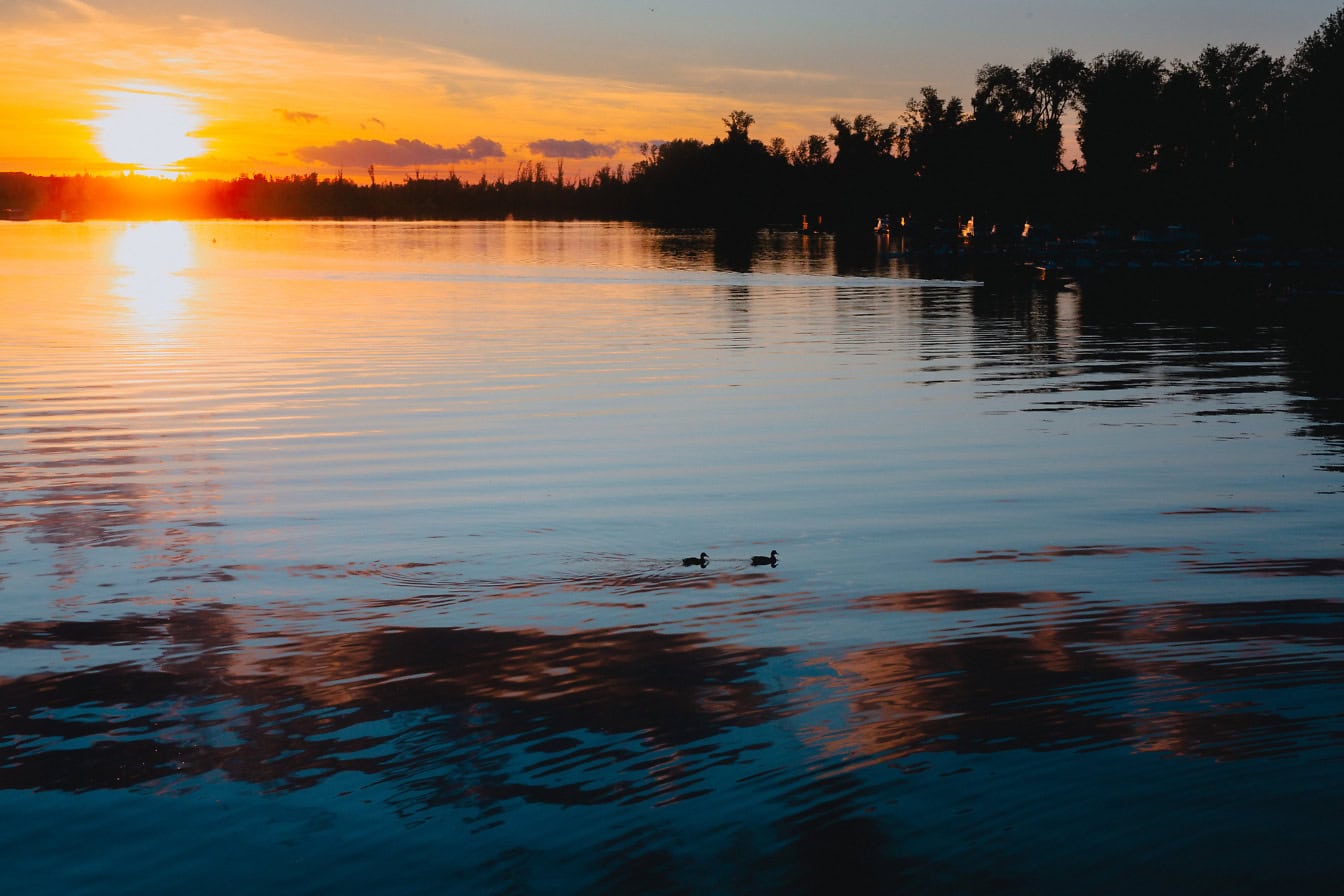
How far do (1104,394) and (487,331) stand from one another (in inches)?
1056

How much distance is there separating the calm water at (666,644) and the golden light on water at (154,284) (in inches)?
1053

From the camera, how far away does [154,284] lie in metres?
84.4

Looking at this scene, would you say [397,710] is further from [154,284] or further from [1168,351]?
[154,284]

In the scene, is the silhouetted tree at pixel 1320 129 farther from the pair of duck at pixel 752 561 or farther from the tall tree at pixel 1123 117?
the pair of duck at pixel 752 561

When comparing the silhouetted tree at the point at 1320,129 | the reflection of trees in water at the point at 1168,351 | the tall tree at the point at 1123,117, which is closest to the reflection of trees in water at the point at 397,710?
the reflection of trees in water at the point at 1168,351

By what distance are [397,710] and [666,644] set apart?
301 cm

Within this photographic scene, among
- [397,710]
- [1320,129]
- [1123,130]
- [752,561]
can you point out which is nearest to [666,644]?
[397,710]

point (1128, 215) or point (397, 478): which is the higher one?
point (1128, 215)

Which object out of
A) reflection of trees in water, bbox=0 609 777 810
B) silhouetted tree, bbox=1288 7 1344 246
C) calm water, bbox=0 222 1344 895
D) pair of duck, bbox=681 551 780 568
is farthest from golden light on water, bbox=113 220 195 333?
silhouetted tree, bbox=1288 7 1344 246

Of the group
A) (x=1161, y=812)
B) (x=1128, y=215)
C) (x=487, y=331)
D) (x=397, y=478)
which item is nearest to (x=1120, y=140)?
(x=1128, y=215)

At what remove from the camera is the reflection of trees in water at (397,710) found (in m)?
10.2

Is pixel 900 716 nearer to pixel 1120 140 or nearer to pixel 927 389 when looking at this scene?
pixel 927 389

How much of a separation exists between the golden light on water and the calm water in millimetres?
26740

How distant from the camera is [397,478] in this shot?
72.7 ft
